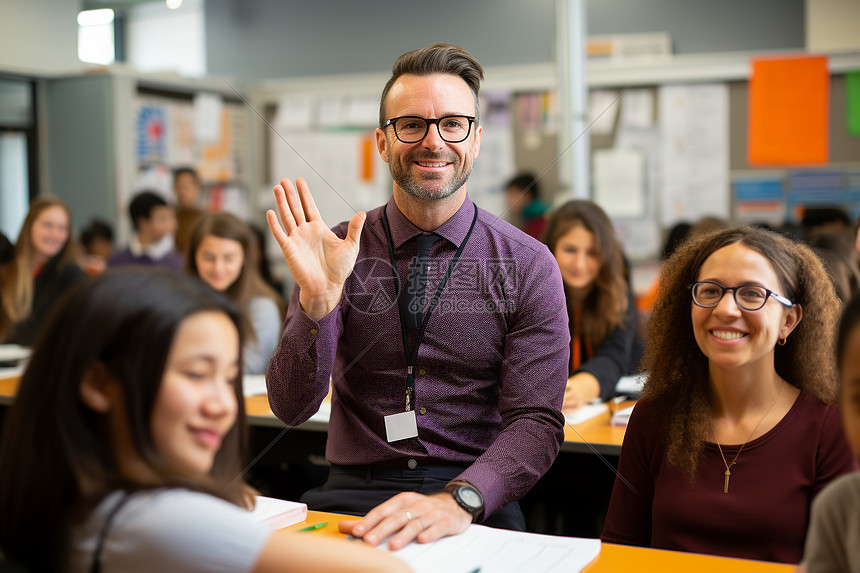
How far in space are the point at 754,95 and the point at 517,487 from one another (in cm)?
276

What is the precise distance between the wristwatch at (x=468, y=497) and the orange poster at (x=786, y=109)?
2834 millimetres

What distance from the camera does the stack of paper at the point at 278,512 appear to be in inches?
54.2

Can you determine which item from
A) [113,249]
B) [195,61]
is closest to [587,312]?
[113,249]

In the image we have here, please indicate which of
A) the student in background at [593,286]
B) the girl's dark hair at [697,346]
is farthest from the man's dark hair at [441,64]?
the student in background at [593,286]

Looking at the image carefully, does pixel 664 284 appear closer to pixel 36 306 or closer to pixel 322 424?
pixel 322 424

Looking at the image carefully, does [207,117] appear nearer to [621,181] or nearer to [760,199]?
[621,181]

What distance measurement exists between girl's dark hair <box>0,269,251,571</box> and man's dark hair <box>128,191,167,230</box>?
4197mm

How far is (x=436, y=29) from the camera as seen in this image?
6297 millimetres

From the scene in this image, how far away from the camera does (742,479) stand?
4.80 feet

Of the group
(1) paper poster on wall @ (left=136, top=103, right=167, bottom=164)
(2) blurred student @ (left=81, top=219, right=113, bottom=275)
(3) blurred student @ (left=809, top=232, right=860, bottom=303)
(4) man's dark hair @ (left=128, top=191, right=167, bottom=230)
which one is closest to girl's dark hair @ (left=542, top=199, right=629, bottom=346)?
(3) blurred student @ (left=809, top=232, right=860, bottom=303)

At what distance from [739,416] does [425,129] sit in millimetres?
804

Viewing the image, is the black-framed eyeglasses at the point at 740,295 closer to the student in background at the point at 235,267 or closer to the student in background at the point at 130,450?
the student in background at the point at 130,450

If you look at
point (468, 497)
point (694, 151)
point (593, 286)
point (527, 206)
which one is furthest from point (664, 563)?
point (694, 151)

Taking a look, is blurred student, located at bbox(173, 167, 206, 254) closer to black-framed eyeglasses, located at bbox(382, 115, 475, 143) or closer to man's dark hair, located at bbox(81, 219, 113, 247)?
man's dark hair, located at bbox(81, 219, 113, 247)
